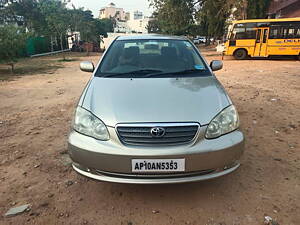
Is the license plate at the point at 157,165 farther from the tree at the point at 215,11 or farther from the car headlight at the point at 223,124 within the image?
the tree at the point at 215,11

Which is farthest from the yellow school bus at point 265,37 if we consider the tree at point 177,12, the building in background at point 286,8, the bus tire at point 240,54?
the building in background at point 286,8

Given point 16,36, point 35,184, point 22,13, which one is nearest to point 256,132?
point 35,184

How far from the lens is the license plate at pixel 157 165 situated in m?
2.01

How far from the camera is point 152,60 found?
3.26 metres

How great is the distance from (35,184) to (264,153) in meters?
2.85

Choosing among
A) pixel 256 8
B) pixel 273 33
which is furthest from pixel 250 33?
pixel 256 8

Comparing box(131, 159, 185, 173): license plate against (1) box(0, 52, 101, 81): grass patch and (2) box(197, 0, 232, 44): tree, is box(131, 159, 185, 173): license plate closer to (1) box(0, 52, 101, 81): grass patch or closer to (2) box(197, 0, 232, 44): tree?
(1) box(0, 52, 101, 81): grass patch

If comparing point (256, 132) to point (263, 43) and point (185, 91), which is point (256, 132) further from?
point (263, 43)

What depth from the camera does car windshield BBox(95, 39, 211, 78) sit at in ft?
9.95

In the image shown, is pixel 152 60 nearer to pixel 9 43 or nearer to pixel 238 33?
pixel 9 43

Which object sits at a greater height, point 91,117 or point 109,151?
point 91,117

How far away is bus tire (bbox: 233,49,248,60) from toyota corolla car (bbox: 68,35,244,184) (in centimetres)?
1503

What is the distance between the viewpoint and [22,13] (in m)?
28.3

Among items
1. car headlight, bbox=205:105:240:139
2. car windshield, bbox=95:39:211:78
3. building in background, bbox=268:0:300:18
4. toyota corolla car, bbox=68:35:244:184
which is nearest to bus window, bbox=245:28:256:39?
building in background, bbox=268:0:300:18
